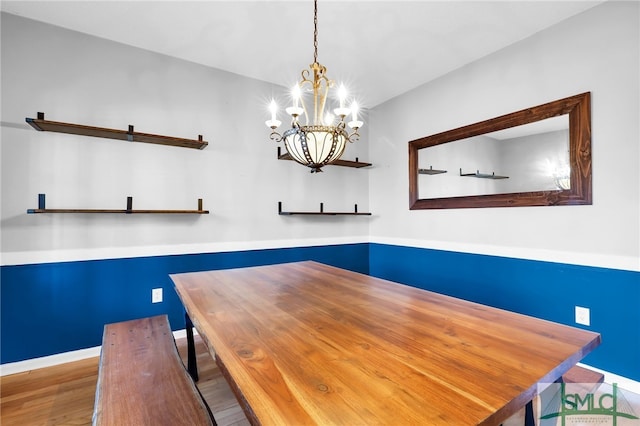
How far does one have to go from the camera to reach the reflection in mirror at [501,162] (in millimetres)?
2240

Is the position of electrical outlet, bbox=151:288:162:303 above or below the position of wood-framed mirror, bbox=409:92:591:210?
below

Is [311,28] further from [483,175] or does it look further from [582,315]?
[582,315]

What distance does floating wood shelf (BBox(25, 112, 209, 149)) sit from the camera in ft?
6.84

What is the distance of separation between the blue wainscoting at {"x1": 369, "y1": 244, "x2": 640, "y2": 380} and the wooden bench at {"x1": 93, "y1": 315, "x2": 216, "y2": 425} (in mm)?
2459

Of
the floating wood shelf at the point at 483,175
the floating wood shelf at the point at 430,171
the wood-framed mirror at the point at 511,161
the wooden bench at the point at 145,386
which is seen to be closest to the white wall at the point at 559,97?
the wood-framed mirror at the point at 511,161

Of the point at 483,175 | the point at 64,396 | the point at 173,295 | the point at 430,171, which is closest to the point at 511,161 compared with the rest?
the point at 483,175

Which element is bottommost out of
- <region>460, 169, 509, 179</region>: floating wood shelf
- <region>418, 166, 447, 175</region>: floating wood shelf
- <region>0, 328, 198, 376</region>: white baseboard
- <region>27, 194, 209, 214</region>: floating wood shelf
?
<region>0, 328, 198, 376</region>: white baseboard

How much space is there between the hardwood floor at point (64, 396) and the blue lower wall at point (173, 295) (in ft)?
0.63

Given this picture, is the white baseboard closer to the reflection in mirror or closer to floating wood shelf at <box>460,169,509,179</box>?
the reflection in mirror

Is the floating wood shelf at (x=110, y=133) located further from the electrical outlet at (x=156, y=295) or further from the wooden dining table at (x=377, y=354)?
the wooden dining table at (x=377, y=354)

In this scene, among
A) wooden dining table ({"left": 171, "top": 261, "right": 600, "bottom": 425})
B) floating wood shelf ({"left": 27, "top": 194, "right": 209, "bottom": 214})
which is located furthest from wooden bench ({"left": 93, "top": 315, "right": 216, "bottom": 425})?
floating wood shelf ({"left": 27, "top": 194, "right": 209, "bottom": 214})

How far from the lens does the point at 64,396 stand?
6.09 feet

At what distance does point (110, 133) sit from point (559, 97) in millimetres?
3450

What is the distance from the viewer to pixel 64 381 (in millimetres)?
2018
